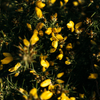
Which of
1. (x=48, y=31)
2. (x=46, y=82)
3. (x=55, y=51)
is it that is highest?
(x=48, y=31)

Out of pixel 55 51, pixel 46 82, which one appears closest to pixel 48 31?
pixel 55 51

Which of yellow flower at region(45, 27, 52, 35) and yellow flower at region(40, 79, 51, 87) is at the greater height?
yellow flower at region(45, 27, 52, 35)

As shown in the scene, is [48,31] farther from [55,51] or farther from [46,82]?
[46,82]

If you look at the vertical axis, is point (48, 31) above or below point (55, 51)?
above

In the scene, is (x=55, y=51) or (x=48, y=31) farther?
(x=55, y=51)

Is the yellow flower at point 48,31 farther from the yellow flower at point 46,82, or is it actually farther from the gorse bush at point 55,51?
the yellow flower at point 46,82

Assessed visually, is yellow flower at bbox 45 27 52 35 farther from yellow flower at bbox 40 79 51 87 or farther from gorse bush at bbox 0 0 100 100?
yellow flower at bbox 40 79 51 87

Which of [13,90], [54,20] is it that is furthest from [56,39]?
[13,90]

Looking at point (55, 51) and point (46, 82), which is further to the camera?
point (55, 51)

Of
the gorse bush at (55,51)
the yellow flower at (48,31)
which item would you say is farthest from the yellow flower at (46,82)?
the yellow flower at (48,31)

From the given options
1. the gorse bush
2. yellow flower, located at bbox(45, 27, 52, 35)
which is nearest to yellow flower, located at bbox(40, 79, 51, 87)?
the gorse bush

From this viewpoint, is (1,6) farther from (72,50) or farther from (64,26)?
(72,50)

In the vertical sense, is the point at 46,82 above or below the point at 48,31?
below

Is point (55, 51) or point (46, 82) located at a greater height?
A: point (55, 51)
